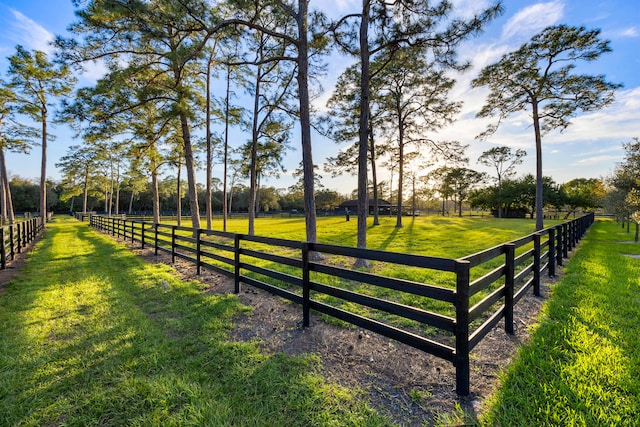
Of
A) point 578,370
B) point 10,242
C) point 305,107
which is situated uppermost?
point 305,107

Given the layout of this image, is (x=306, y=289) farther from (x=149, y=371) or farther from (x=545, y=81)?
(x=545, y=81)

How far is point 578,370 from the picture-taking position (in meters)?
2.34

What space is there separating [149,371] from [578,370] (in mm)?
3934

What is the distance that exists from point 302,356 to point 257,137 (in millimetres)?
12194

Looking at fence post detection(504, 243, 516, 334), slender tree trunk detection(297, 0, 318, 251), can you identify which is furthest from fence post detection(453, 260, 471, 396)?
slender tree trunk detection(297, 0, 318, 251)

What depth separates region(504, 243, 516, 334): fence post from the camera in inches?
121

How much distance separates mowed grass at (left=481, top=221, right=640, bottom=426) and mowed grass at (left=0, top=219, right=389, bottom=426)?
1125 millimetres

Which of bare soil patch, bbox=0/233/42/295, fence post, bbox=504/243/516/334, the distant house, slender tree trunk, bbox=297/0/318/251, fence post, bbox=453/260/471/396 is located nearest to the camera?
fence post, bbox=453/260/471/396

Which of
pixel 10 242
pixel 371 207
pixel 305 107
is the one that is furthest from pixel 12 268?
pixel 371 207

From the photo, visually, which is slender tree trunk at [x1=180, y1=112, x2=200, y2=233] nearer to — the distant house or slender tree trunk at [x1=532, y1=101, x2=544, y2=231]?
slender tree trunk at [x1=532, y1=101, x2=544, y2=231]

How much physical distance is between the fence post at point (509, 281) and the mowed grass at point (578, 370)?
0.96ft

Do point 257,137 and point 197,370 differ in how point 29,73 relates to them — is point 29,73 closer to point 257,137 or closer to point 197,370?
point 257,137

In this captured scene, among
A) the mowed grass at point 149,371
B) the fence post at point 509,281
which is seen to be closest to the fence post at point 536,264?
the fence post at point 509,281

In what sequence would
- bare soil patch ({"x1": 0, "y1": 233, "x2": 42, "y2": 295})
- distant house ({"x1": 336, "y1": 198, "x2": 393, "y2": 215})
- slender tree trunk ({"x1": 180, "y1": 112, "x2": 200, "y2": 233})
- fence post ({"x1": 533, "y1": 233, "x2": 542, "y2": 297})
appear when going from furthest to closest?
distant house ({"x1": 336, "y1": 198, "x2": 393, "y2": 215}) < slender tree trunk ({"x1": 180, "y1": 112, "x2": 200, "y2": 233}) < bare soil patch ({"x1": 0, "y1": 233, "x2": 42, "y2": 295}) < fence post ({"x1": 533, "y1": 233, "x2": 542, "y2": 297})
